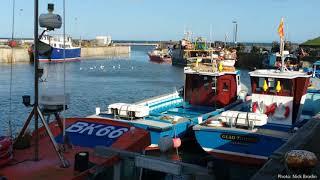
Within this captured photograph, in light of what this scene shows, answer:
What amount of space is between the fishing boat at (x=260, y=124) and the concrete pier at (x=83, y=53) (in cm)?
4543

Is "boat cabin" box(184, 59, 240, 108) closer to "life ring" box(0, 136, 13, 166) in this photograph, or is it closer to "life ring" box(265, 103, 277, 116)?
"life ring" box(265, 103, 277, 116)

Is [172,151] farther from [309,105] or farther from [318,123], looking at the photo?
[309,105]

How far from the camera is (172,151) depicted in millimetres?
14914

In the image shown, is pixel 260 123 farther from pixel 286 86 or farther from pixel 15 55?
pixel 15 55

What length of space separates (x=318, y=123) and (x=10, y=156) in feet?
35.0

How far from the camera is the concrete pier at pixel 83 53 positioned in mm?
78188

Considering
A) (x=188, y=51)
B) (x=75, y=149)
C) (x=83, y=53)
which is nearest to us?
(x=75, y=149)

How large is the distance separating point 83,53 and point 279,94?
10423 centimetres

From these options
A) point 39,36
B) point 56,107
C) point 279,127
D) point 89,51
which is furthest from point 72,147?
point 89,51

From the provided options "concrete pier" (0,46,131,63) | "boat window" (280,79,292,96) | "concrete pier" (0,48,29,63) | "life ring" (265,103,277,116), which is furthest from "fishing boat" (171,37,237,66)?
"boat window" (280,79,292,96)

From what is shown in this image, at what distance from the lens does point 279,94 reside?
15500mm

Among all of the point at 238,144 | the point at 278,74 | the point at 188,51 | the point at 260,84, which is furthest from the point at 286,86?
the point at 188,51

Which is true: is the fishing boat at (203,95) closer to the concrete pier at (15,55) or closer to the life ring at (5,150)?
the life ring at (5,150)

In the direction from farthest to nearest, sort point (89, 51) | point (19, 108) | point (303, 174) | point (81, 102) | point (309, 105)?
point (89, 51), point (81, 102), point (19, 108), point (309, 105), point (303, 174)
